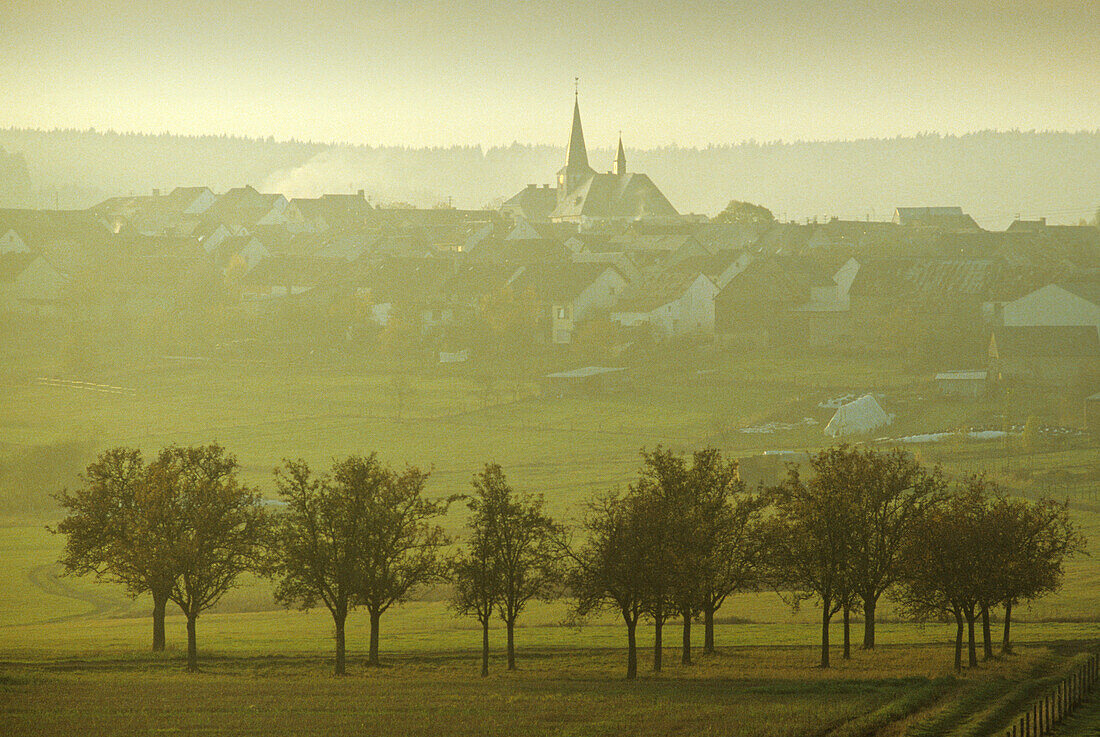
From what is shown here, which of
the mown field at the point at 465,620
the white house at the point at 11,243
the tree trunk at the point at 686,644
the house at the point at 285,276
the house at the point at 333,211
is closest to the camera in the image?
the mown field at the point at 465,620

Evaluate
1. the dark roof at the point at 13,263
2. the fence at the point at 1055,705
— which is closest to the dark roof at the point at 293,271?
the dark roof at the point at 13,263

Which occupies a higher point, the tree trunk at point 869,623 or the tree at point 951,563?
the tree at point 951,563

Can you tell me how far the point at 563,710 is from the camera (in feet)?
Result: 73.3

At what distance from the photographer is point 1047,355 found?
198 ft

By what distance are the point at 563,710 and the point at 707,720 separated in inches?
113

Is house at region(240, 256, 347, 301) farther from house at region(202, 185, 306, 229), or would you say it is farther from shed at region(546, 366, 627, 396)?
shed at region(546, 366, 627, 396)

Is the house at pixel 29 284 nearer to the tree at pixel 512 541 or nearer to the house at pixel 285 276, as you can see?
the house at pixel 285 276

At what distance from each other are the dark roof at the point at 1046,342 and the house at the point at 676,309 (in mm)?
17848

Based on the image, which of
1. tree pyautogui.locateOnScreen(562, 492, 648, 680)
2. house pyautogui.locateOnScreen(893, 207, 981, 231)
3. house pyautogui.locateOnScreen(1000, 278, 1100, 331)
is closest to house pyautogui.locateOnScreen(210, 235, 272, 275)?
house pyautogui.locateOnScreen(1000, 278, 1100, 331)

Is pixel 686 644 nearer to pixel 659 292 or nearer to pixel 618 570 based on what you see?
pixel 618 570

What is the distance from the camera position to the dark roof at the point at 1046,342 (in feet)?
199

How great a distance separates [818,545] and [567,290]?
4847cm

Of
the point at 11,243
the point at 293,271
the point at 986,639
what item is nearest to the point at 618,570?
the point at 986,639

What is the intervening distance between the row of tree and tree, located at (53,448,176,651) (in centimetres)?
5
